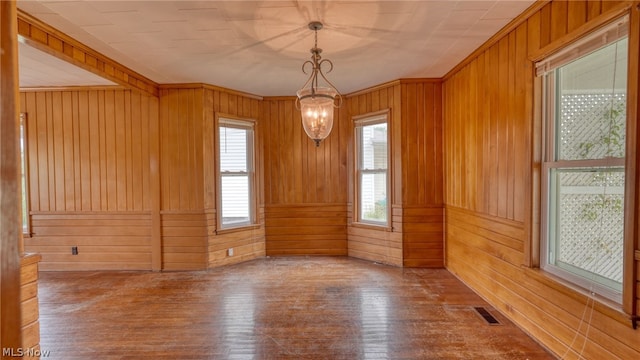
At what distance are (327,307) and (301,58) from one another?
2581 millimetres

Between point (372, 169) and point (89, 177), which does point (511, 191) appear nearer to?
point (372, 169)

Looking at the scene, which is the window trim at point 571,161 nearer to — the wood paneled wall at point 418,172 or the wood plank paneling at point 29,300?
the wood paneled wall at point 418,172

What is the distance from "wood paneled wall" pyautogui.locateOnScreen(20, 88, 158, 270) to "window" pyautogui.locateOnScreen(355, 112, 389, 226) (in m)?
3.05

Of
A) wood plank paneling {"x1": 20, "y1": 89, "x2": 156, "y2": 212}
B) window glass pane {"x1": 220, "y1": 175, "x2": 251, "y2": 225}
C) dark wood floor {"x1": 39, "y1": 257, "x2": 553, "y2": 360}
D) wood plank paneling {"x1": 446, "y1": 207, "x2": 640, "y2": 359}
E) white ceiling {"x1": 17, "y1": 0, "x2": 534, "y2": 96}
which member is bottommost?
dark wood floor {"x1": 39, "y1": 257, "x2": 553, "y2": 360}

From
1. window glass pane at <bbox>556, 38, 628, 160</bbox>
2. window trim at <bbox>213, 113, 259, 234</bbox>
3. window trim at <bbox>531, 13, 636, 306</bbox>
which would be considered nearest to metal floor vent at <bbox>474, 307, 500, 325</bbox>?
window trim at <bbox>531, 13, 636, 306</bbox>

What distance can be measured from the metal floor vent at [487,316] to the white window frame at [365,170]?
1.64 metres

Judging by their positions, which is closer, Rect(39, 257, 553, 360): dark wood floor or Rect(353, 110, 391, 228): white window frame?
Rect(39, 257, 553, 360): dark wood floor

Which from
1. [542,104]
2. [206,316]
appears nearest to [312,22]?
[542,104]

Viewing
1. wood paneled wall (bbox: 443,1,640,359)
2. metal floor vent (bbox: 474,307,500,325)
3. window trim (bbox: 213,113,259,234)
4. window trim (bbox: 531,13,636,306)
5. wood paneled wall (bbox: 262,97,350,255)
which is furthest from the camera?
wood paneled wall (bbox: 262,97,350,255)

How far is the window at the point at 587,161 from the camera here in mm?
1788

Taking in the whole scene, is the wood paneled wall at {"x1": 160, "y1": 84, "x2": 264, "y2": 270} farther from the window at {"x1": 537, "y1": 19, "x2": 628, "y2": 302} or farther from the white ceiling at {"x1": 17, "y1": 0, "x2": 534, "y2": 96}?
the window at {"x1": 537, "y1": 19, "x2": 628, "y2": 302}

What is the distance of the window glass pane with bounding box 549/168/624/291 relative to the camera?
5.95 ft

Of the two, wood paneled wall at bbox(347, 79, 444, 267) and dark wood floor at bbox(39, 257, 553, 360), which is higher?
wood paneled wall at bbox(347, 79, 444, 267)

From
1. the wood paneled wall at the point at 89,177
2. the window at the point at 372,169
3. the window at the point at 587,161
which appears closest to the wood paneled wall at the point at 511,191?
the window at the point at 587,161
